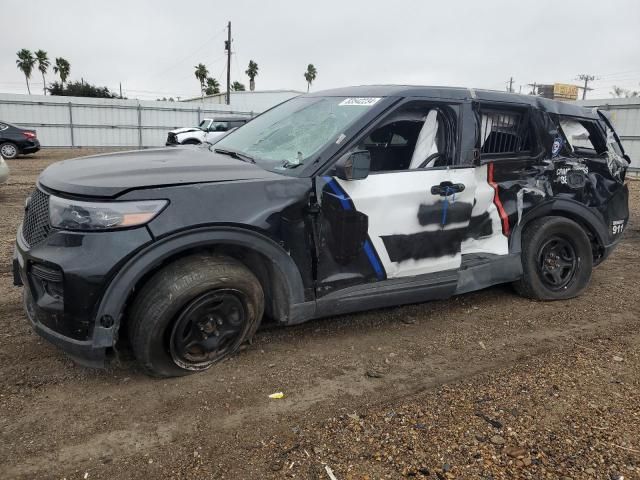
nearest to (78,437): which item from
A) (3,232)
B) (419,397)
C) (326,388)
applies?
(326,388)

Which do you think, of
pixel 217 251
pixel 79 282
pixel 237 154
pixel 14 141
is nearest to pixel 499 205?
pixel 237 154

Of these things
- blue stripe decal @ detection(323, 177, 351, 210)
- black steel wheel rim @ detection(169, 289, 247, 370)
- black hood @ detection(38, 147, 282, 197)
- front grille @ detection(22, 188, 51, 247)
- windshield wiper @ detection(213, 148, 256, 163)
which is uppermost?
windshield wiper @ detection(213, 148, 256, 163)

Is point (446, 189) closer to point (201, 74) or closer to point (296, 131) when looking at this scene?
point (296, 131)

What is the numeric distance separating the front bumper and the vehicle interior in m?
1.83

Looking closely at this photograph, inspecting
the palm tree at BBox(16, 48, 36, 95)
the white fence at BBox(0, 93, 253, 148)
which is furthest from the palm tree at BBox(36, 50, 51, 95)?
the white fence at BBox(0, 93, 253, 148)

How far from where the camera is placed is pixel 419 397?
293 cm

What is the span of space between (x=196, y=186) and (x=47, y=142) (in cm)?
2536

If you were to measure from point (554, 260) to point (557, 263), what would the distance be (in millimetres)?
50

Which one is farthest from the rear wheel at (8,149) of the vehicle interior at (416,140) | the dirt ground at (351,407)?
the vehicle interior at (416,140)

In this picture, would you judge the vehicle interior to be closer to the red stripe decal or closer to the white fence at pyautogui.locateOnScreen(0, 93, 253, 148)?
the red stripe decal

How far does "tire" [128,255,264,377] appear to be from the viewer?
111 inches

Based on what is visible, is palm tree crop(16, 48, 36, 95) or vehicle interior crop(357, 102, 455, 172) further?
palm tree crop(16, 48, 36, 95)

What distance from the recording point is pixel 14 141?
17578mm

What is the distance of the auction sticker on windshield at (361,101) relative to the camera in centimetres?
353
